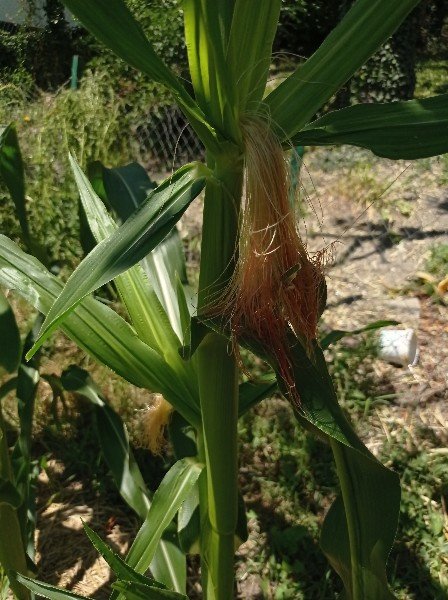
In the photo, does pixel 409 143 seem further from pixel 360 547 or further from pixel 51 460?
pixel 51 460

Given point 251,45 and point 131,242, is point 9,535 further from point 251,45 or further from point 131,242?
point 251,45

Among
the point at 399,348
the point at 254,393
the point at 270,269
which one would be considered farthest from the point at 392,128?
the point at 399,348

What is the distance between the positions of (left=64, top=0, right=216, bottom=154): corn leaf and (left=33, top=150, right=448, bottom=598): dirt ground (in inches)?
21.3

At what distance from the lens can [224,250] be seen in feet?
2.75

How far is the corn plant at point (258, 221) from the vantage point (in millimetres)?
708

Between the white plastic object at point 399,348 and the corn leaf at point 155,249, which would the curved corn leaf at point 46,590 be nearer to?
the corn leaf at point 155,249

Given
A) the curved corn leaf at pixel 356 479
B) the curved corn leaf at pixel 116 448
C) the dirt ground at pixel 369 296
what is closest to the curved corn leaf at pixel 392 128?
the curved corn leaf at pixel 356 479

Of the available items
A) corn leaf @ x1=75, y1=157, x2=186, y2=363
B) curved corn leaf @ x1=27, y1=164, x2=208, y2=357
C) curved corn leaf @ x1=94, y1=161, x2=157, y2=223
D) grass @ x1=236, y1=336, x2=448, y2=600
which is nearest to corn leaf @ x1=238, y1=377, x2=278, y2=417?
corn leaf @ x1=75, y1=157, x2=186, y2=363

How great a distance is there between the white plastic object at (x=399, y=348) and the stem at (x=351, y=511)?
1.58m

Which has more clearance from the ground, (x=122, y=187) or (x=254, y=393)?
(x=122, y=187)

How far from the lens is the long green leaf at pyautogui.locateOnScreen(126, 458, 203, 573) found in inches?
44.5

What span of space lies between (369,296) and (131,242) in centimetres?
218

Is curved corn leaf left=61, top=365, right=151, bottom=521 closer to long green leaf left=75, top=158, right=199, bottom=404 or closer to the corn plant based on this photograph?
long green leaf left=75, top=158, right=199, bottom=404

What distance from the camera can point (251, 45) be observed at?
0.72 m
